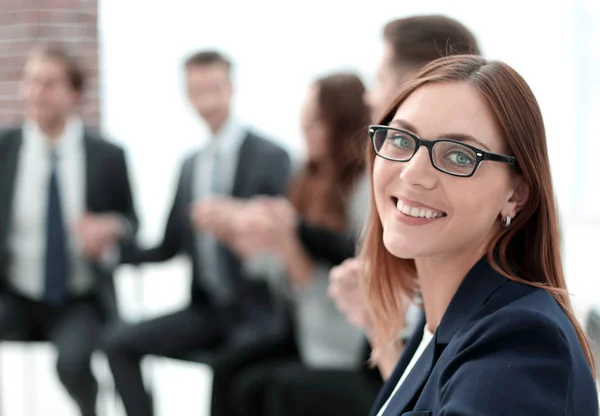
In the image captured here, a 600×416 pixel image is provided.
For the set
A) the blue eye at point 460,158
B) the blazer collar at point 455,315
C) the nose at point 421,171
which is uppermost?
the blue eye at point 460,158

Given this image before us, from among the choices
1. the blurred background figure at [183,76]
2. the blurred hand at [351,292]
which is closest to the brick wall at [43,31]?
the blurred background figure at [183,76]

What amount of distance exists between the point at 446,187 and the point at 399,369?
0.41 m

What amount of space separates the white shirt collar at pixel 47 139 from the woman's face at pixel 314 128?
1260mm

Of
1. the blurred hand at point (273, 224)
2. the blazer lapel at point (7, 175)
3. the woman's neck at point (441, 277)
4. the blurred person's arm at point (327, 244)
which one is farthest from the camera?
the blazer lapel at point (7, 175)

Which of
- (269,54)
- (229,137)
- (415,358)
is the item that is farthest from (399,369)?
(269,54)

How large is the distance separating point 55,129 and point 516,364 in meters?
3.02

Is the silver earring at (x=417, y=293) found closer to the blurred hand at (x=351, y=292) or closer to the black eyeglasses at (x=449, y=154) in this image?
the blurred hand at (x=351, y=292)

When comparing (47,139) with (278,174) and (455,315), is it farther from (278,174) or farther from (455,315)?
(455,315)

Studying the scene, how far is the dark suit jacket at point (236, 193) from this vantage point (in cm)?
332

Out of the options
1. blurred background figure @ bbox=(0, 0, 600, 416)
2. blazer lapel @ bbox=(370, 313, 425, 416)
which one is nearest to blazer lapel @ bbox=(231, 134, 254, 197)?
blurred background figure @ bbox=(0, 0, 600, 416)

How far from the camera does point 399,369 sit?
4.64 feet

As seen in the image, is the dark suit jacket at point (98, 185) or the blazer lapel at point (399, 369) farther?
the dark suit jacket at point (98, 185)

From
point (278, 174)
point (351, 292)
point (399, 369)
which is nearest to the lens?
point (399, 369)

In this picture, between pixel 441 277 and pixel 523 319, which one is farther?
pixel 441 277
